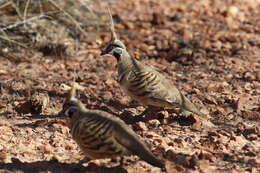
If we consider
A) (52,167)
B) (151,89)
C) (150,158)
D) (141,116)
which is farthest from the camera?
(141,116)

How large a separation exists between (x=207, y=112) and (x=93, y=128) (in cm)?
202

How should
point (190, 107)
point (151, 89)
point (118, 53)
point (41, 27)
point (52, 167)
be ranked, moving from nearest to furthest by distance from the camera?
point (52, 167) → point (190, 107) → point (151, 89) → point (118, 53) → point (41, 27)

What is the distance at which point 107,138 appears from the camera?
391cm

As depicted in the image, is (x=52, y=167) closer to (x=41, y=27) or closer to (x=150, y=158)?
(x=150, y=158)

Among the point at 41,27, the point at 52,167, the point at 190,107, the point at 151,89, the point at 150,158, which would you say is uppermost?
the point at 41,27

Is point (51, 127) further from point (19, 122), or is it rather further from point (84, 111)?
point (84, 111)

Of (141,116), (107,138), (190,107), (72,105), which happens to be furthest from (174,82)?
(107,138)

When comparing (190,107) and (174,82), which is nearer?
(190,107)

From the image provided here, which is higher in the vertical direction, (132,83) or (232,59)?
(232,59)

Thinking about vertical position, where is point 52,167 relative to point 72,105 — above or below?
below

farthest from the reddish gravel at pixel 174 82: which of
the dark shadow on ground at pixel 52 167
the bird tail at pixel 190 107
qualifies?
the bird tail at pixel 190 107

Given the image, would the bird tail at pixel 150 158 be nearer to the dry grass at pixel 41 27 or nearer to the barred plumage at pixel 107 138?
the barred plumage at pixel 107 138

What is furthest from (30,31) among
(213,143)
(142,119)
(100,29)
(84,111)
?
(213,143)

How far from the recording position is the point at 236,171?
4.11 m
